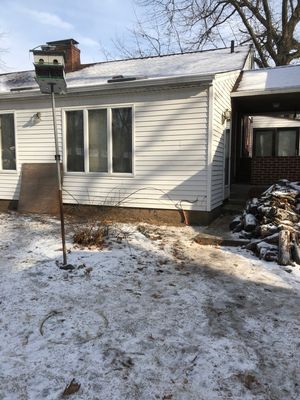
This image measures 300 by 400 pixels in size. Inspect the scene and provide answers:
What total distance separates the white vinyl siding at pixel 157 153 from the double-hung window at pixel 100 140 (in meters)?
0.16

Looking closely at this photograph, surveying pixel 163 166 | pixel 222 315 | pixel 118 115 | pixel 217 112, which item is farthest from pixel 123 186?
pixel 222 315

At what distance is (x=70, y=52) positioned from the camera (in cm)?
1176

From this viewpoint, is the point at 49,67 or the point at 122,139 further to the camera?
the point at 122,139

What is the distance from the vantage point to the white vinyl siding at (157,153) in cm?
714

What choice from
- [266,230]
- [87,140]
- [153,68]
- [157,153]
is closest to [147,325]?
[266,230]

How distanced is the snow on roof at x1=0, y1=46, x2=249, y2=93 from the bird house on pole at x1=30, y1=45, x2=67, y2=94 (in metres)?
4.66

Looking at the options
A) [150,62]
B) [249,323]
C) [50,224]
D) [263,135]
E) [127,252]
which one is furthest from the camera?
[263,135]

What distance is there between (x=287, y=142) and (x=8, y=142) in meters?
10.8

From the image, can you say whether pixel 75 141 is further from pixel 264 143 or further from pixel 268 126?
pixel 268 126

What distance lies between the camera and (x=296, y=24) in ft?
67.7

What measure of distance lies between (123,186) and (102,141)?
3.85 ft

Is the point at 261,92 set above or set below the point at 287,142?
above

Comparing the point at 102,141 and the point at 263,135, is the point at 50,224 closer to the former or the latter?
the point at 102,141

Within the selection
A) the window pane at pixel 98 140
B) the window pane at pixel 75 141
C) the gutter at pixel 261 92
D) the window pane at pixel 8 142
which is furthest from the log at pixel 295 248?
the window pane at pixel 8 142
